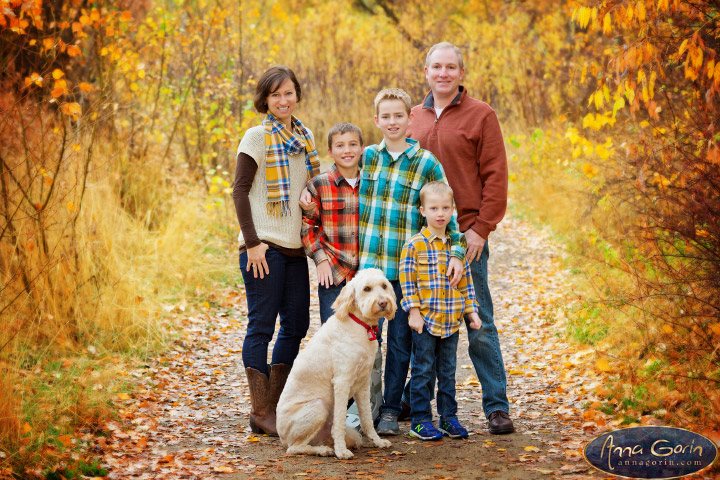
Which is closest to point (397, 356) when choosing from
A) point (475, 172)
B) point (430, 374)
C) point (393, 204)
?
point (430, 374)

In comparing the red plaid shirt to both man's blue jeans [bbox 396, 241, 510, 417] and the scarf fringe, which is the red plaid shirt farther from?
man's blue jeans [bbox 396, 241, 510, 417]

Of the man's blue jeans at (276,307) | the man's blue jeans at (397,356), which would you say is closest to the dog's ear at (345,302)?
the man's blue jeans at (397,356)

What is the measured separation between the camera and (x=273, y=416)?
191 inches

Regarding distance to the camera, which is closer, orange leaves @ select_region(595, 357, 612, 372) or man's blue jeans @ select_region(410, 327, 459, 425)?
man's blue jeans @ select_region(410, 327, 459, 425)

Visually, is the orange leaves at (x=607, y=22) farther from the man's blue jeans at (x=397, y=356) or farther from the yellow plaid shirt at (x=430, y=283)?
the man's blue jeans at (x=397, y=356)

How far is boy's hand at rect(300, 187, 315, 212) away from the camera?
464 centimetres

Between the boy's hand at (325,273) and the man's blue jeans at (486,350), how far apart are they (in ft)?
3.07

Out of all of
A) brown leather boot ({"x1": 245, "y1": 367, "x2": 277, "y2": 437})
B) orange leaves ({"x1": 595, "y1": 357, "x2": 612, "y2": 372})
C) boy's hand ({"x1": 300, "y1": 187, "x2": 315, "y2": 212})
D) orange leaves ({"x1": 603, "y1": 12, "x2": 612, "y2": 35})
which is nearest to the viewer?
orange leaves ({"x1": 603, "y1": 12, "x2": 612, "y2": 35})

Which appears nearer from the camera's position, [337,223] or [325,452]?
[325,452]

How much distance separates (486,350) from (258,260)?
1.62 metres

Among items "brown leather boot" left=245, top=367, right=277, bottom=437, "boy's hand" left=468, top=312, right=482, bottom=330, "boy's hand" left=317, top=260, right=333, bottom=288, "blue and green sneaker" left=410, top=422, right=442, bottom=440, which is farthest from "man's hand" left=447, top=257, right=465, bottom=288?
"brown leather boot" left=245, top=367, right=277, bottom=437

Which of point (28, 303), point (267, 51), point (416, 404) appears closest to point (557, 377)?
point (416, 404)

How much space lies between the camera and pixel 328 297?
4727 mm

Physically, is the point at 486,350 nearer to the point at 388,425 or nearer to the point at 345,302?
the point at 388,425
